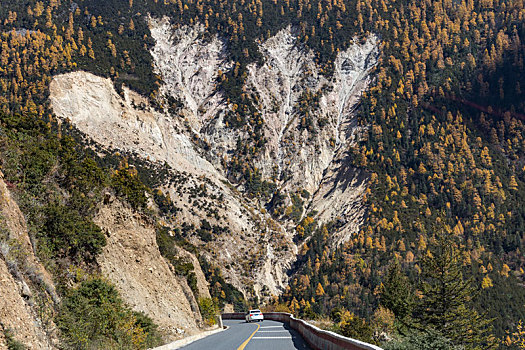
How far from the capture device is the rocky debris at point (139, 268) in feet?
78.7

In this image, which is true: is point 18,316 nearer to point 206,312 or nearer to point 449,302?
point 206,312

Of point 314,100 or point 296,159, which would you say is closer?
point 296,159

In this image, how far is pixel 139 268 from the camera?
27.0m

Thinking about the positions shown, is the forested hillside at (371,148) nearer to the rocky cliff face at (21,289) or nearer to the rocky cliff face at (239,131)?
the rocky cliff face at (239,131)

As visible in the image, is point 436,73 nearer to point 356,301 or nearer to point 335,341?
point 356,301

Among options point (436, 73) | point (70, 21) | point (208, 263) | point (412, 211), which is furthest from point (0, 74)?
point (436, 73)

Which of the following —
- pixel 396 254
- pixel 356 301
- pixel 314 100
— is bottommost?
pixel 356 301

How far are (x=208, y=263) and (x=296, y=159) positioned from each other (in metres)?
64.7

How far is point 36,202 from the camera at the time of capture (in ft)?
60.0

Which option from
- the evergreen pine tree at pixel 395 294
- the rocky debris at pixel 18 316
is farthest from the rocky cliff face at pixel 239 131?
the rocky debris at pixel 18 316

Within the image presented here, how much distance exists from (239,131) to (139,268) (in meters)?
136

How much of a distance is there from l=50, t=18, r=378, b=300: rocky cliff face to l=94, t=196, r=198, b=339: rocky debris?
77.3m

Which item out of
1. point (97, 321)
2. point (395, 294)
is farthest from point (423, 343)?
point (395, 294)

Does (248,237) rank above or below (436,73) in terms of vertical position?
below
